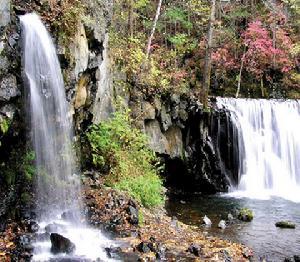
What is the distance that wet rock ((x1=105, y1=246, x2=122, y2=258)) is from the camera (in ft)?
29.0

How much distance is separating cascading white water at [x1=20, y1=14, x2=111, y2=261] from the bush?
2211 mm

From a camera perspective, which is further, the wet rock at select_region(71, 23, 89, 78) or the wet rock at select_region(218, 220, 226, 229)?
the wet rock at select_region(218, 220, 226, 229)

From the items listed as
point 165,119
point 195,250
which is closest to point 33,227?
point 195,250

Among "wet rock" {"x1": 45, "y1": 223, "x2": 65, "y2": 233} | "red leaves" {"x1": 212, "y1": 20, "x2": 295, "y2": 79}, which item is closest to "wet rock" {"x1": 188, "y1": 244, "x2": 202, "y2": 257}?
"wet rock" {"x1": 45, "y1": 223, "x2": 65, "y2": 233}

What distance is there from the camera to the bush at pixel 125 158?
1326 centimetres

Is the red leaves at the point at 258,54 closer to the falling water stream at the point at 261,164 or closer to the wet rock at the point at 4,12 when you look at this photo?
the falling water stream at the point at 261,164

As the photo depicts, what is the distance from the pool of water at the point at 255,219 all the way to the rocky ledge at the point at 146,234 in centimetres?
75

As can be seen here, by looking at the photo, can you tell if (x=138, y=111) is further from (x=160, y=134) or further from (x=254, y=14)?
(x=254, y=14)

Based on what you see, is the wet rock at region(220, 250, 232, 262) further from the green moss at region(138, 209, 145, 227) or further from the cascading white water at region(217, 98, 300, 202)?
the cascading white water at region(217, 98, 300, 202)

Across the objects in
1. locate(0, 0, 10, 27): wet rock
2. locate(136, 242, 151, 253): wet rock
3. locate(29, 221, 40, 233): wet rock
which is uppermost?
locate(0, 0, 10, 27): wet rock

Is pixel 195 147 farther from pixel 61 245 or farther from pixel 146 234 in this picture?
pixel 61 245

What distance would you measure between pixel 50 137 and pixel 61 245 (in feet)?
9.20

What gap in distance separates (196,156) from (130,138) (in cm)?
504

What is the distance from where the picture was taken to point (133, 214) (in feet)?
36.4
